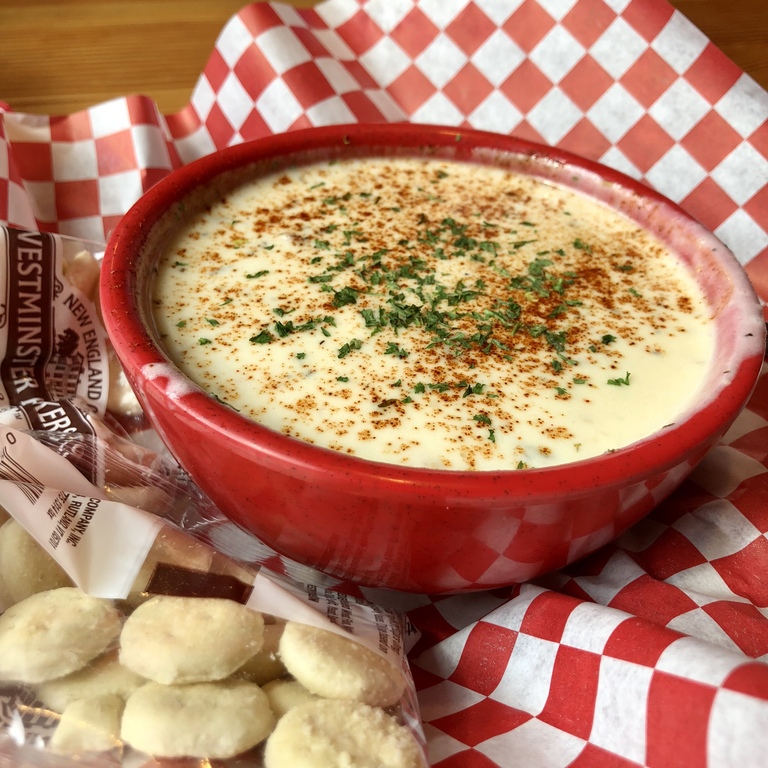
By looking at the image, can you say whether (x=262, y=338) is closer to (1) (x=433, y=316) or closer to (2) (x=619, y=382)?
(1) (x=433, y=316)

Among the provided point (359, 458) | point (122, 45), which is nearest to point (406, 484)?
point (359, 458)

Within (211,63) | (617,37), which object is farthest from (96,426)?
(617,37)

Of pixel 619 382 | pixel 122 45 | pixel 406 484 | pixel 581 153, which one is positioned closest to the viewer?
pixel 406 484

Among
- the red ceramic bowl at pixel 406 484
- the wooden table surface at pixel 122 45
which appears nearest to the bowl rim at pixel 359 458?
the red ceramic bowl at pixel 406 484

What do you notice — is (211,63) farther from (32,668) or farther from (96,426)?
(32,668)

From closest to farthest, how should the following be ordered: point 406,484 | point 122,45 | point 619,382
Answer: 1. point 406,484
2. point 619,382
3. point 122,45
